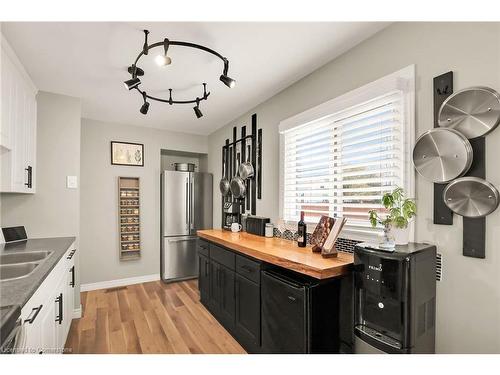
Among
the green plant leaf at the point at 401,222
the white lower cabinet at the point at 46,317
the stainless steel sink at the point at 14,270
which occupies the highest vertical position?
the green plant leaf at the point at 401,222

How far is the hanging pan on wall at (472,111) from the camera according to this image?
1.23 meters

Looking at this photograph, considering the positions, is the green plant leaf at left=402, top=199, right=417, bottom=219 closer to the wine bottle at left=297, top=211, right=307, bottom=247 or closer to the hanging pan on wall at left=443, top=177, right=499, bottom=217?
the hanging pan on wall at left=443, top=177, right=499, bottom=217

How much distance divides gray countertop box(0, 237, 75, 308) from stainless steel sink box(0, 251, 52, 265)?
A: 0.22 ft

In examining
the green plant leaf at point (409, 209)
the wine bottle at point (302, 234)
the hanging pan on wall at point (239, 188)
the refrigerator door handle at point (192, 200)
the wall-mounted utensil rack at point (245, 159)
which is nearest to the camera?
the green plant leaf at point (409, 209)

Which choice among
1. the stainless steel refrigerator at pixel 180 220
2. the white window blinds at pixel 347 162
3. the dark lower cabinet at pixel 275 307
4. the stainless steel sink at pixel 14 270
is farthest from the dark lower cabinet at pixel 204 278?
the stainless steel sink at pixel 14 270

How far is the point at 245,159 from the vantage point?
350 centimetres

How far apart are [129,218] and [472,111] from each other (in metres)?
4.25

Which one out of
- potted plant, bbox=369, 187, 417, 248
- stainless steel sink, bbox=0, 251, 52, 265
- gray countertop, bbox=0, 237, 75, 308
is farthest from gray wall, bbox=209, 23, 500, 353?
stainless steel sink, bbox=0, 251, 52, 265

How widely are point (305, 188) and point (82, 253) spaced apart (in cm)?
343

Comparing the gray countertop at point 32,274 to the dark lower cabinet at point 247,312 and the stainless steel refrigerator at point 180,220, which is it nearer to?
the dark lower cabinet at point 247,312

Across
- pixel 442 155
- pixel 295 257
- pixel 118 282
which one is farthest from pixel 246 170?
pixel 118 282

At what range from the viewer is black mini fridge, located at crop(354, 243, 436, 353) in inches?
49.3

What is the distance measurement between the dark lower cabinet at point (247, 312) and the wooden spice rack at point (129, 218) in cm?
243

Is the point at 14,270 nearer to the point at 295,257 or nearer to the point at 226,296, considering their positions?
the point at 226,296
